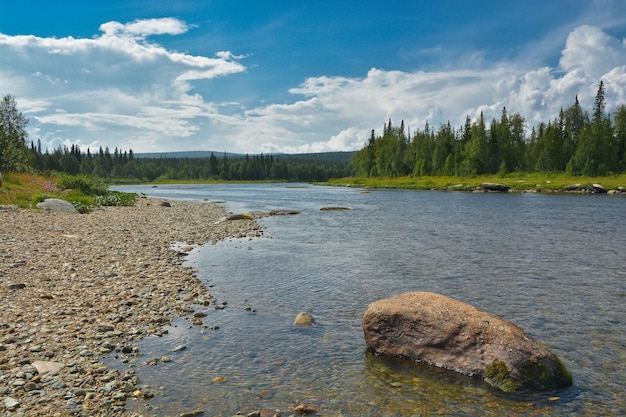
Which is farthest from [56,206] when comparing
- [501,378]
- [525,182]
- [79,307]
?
[525,182]

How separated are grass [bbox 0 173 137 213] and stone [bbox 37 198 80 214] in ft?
2.85

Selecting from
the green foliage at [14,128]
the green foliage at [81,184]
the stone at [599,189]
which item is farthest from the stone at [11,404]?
the stone at [599,189]

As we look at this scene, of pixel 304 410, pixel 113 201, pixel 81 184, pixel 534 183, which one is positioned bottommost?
pixel 304 410

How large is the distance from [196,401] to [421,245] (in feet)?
60.7

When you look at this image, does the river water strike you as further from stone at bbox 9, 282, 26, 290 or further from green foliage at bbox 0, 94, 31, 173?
green foliage at bbox 0, 94, 31, 173

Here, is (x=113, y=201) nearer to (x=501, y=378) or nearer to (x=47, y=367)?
(x=47, y=367)

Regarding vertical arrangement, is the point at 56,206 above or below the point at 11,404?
above

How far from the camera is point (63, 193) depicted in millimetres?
40938

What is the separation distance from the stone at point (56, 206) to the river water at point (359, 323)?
1616 centimetres

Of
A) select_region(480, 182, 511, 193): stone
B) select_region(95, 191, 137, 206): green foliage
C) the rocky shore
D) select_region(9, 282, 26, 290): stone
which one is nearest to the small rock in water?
the rocky shore

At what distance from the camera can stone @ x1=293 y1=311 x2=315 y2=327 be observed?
→ 1120 cm

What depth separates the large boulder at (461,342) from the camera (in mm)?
7977

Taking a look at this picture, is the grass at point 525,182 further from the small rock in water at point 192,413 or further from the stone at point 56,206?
the small rock in water at point 192,413

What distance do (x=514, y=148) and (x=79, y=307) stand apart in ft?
415
